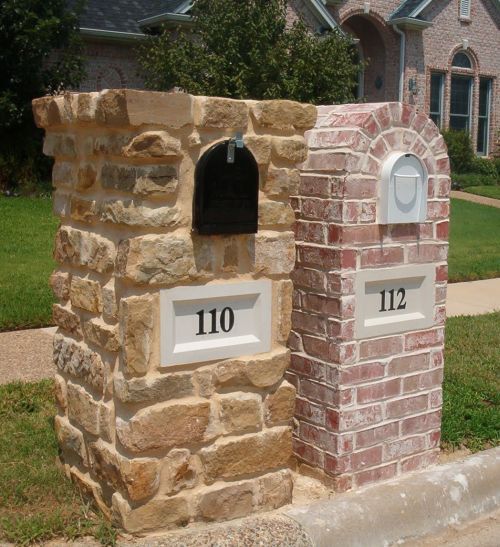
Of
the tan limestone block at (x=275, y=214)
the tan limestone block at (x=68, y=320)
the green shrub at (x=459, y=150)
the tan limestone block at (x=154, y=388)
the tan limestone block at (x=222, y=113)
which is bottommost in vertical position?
the tan limestone block at (x=154, y=388)

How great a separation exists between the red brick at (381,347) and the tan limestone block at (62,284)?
133 centimetres

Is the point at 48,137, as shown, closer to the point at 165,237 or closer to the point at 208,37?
the point at 165,237

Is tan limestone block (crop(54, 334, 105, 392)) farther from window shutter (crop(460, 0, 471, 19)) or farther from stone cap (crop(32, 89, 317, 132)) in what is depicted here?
window shutter (crop(460, 0, 471, 19))

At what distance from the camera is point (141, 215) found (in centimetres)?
308

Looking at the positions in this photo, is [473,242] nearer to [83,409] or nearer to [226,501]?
[226,501]

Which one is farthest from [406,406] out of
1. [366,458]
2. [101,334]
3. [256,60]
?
[256,60]

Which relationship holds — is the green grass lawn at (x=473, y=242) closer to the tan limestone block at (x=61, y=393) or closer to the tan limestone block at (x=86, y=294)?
the tan limestone block at (x=61, y=393)

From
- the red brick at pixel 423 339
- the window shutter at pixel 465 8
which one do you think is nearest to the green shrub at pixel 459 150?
the window shutter at pixel 465 8

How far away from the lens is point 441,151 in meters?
3.96

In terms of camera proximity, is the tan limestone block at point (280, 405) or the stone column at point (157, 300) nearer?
the stone column at point (157, 300)

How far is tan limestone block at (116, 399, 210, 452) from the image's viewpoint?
317 centimetres

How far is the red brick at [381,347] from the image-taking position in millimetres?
3777

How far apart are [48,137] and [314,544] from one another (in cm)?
209

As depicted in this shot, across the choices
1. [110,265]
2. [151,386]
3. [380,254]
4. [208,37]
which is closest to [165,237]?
[110,265]
